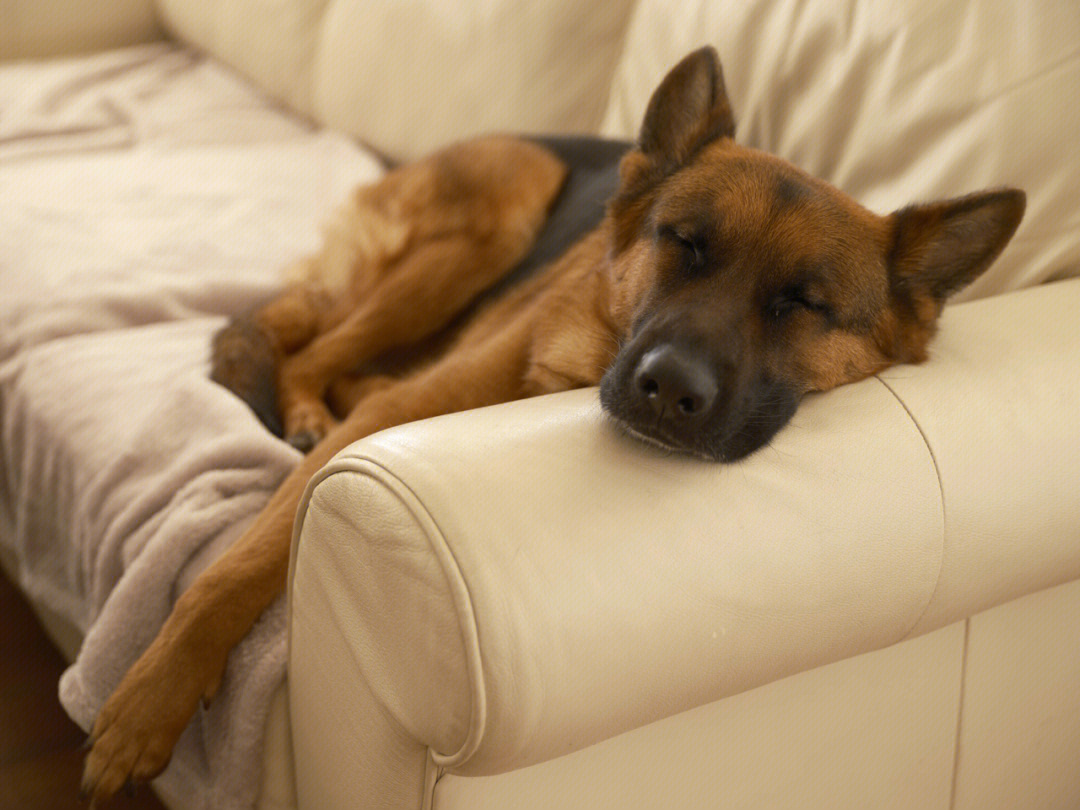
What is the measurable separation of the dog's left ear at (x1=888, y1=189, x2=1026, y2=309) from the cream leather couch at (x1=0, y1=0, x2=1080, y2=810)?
0.19 ft

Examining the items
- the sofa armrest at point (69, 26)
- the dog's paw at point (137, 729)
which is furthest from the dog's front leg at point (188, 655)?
the sofa armrest at point (69, 26)

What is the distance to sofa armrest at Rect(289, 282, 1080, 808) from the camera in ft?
2.87

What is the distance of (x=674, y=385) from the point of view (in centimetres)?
112

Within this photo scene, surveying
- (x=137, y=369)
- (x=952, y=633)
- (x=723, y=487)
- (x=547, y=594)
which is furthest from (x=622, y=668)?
(x=137, y=369)

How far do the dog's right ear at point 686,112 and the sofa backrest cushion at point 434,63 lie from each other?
2.99ft

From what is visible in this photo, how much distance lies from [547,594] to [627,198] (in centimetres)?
82

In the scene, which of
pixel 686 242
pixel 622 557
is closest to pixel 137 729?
pixel 622 557

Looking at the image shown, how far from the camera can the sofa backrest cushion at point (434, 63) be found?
233 centimetres

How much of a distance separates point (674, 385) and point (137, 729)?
0.72 m

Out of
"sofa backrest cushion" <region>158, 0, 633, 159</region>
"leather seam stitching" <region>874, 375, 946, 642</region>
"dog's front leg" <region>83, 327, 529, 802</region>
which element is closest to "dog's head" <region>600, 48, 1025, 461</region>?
"leather seam stitching" <region>874, 375, 946, 642</region>

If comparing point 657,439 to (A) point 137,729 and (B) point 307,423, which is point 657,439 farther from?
(B) point 307,423

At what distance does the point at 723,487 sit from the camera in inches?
39.6

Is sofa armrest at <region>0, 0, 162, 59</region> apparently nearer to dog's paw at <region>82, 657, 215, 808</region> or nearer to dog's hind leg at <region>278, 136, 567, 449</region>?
dog's hind leg at <region>278, 136, 567, 449</region>

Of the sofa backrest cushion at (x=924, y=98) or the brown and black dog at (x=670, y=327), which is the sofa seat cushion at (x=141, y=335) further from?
the sofa backrest cushion at (x=924, y=98)
